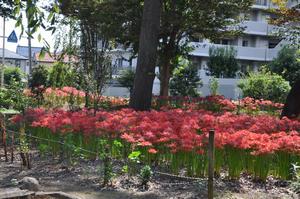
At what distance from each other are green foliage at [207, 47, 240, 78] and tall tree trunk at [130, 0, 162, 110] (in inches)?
1288

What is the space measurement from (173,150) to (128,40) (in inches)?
552

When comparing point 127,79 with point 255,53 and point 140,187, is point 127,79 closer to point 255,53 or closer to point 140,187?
point 255,53

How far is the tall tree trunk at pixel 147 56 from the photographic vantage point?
49.3ft

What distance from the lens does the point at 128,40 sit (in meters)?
21.1

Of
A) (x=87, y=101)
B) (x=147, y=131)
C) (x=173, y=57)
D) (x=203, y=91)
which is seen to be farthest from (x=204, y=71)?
(x=147, y=131)

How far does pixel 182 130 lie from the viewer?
26.6ft

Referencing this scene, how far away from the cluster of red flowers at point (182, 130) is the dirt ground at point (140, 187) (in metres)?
0.50

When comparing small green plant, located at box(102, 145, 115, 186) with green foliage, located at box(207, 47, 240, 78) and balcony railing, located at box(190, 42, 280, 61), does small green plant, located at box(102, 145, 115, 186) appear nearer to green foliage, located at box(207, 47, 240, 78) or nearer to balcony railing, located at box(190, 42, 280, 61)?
green foliage, located at box(207, 47, 240, 78)

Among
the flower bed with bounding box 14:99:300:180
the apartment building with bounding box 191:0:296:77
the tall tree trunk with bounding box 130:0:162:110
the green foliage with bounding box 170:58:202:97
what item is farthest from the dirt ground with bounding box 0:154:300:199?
the apartment building with bounding box 191:0:296:77

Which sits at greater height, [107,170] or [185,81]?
[185,81]

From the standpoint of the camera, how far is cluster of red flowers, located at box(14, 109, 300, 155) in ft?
24.0

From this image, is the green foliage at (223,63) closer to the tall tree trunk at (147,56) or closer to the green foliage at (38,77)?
the green foliage at (38,77)

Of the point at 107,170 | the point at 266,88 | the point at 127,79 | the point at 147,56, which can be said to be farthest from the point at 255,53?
the point at 107,170

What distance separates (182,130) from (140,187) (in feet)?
4.43
